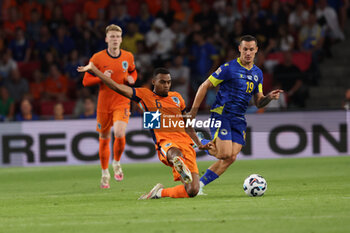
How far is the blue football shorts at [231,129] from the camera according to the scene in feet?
29.3

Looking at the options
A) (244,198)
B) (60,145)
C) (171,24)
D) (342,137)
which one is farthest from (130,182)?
(171,24)

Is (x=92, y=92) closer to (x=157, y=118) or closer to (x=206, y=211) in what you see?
(x=157, y=118)

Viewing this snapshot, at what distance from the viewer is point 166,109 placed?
8656 mm

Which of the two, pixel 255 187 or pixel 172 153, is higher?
pixel 172 153

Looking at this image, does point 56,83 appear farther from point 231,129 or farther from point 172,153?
point 172,153

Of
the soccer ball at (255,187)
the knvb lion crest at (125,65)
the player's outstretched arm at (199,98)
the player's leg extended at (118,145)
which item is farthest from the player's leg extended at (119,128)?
the soccer ball at (255,187)

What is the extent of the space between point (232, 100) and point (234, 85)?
21 cm

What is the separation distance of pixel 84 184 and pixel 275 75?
7448 mm

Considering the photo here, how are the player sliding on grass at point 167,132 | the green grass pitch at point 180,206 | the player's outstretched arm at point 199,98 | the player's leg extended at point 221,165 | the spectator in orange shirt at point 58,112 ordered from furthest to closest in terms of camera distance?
the spectator in orange shirt at point 58,112
the player's leg extended at point 221,165
the player's outstretched arm at point 199,98
the player sliding on grass at point 167,132
the green grass pitch at point 180,206

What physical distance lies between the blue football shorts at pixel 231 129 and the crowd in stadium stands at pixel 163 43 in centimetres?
758

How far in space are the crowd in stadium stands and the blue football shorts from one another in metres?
7.58

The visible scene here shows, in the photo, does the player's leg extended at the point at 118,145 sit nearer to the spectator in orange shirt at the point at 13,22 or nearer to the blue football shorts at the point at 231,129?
the blue football shorts at the point at 231,129

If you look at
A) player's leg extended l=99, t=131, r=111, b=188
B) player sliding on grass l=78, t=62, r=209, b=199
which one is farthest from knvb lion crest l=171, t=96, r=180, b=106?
player's leg extended l=99, t=131, r=111, b=188

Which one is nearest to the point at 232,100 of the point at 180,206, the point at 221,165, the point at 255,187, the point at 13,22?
the point at 221,165
